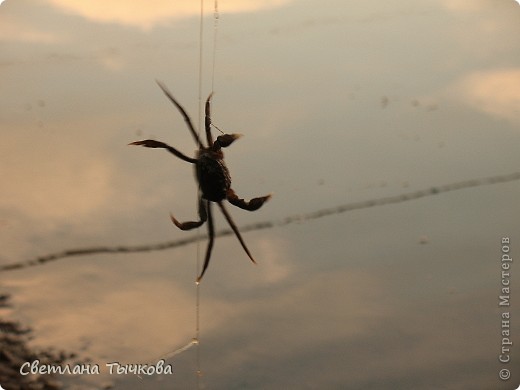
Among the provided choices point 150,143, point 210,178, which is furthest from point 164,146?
point 210,178

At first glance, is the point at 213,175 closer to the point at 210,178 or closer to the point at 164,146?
the point at 210,178

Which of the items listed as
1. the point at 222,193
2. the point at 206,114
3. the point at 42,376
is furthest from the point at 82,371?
the point at 206,114

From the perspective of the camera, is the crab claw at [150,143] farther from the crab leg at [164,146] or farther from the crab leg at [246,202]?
the crab leg at [246,202]

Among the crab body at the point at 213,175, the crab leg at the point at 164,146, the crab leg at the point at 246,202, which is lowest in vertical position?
the crab leg at the point at 246,202

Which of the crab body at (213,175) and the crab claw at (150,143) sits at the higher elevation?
the crab claw at (150,143)

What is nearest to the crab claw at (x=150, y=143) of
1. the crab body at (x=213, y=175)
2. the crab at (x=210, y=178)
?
the crab at (x=210, y=178)

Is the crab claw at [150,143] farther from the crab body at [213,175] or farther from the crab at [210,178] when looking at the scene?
the crab body at [213,175]

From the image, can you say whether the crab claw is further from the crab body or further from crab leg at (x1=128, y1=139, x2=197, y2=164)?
the crab body

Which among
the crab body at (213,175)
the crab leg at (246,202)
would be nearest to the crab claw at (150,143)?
the crab body at (213,175)
